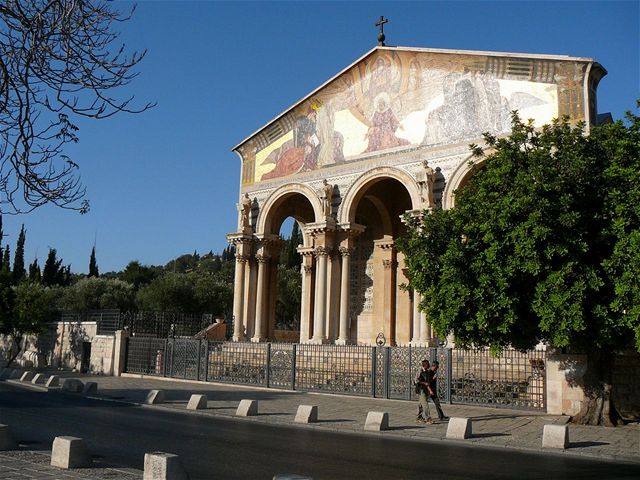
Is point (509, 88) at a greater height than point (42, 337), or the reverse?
point (509, 88)

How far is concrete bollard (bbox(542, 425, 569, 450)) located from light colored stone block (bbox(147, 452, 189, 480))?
725 centimetres

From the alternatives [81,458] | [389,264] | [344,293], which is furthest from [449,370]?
[389,264]

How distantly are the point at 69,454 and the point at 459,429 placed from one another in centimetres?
738

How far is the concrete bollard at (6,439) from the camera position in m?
8.91

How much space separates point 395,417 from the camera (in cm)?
1550

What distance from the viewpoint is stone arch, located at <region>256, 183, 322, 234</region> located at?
93.9 ft

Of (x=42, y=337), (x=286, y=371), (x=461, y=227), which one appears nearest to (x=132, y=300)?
(x=42, y=337)

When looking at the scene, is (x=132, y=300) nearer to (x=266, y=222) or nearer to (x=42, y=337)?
(x=42, y=337)

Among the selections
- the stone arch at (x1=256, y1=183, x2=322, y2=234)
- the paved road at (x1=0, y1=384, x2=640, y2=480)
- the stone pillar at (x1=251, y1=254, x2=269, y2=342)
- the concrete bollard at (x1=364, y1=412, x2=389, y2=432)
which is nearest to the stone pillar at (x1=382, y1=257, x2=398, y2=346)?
the stone arch at (x1=256, y1=183, x2=322, y2=234)

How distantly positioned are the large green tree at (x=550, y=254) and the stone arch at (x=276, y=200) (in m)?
13.6

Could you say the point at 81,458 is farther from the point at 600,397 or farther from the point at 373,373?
the point at 373,373

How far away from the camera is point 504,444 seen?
38.8ft

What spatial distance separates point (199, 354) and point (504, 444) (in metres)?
14.9

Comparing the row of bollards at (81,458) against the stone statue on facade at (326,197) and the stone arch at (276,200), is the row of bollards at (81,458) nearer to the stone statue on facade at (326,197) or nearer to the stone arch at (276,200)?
the stone statue on facade at (326,197)
